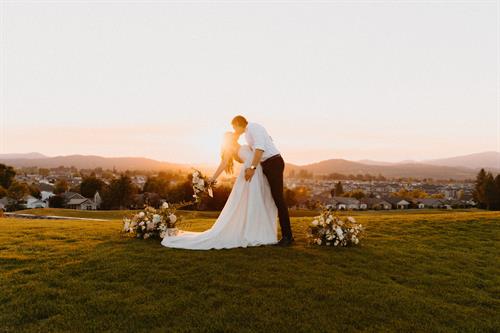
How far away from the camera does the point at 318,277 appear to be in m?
7.88

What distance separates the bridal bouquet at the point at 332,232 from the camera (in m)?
10.6

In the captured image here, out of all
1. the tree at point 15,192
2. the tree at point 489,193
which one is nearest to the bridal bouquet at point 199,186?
the tree at point 489,193

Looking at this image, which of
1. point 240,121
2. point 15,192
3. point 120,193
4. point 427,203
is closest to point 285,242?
point 240,121

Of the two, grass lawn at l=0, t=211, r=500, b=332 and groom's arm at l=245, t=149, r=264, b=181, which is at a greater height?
groom's arm at l=245, t=149, r=264, b=181

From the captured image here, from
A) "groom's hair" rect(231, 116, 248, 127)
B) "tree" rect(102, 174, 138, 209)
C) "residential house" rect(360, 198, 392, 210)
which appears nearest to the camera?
"groom's hair" rect(231, 116, 248, 127)

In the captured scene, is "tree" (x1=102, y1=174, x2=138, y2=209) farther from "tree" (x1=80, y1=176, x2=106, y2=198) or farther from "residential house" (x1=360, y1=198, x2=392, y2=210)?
"residential house" (x1=360, y1=198, x2=392, y2=210)

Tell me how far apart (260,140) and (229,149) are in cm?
110

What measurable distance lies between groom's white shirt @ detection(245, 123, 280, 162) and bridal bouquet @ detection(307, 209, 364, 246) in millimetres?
2173

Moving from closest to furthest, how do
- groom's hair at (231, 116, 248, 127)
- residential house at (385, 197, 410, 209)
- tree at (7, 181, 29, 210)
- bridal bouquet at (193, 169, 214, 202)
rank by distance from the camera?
groom's hair at (231, 116, 248, 127) → bridal bouquet at (193, 169, 214, 202) → tree at (7, 181, 29, 210) → residential house at (385, 197, 410, 209)

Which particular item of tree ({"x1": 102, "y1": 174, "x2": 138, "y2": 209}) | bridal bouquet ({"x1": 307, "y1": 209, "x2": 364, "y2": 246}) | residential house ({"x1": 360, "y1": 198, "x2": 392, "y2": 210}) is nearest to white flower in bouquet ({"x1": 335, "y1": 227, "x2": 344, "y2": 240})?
bridal bouquet ({"x1": 307, "y1": 209, "x2": 364, "y2": 246})

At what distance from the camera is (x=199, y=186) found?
11.3 meters

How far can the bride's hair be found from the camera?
36.2ft

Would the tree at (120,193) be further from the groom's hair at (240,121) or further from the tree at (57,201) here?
the groom's hair at (240,121)

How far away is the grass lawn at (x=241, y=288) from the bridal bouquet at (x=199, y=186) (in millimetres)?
1839
